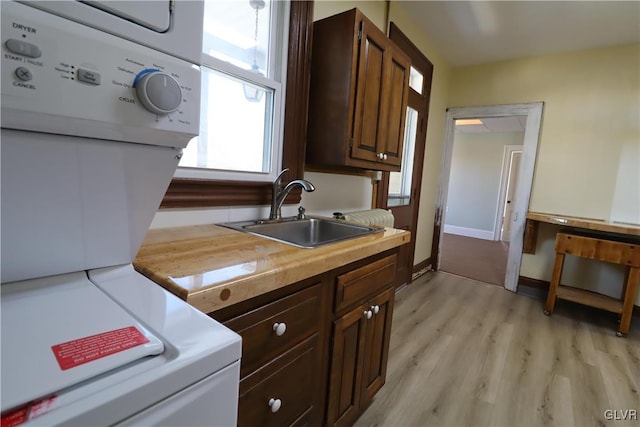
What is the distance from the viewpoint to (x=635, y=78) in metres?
2.66

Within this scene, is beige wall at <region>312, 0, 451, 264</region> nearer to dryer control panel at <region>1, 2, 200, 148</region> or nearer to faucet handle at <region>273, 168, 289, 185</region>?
faucet handle at <region>273, 168, 289, 185</region>

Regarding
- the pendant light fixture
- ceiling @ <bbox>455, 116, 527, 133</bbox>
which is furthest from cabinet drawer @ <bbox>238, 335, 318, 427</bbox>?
ceiling @ <bbox>455, 116, 527, 133</bbox>

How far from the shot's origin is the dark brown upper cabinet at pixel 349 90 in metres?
1.45

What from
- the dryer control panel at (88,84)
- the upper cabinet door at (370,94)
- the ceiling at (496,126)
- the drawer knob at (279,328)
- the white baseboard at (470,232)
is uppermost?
the ceiling at (496,126)

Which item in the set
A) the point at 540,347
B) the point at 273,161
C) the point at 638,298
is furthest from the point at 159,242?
the point at 638,298

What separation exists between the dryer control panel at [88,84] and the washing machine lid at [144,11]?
40mm

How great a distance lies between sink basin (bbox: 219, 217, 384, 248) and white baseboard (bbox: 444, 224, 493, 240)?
18.8 ft

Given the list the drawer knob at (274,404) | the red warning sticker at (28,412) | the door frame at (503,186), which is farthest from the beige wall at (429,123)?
the door frame at (503,186)

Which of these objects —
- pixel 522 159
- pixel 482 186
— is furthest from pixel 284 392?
pixel 482 186

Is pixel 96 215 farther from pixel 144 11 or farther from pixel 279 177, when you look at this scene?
pixel 279 177

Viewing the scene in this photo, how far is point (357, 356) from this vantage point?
122 centimetres

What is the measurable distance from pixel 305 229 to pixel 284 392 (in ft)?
2.62

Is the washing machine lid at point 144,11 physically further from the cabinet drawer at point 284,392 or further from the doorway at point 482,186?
the doorway at point 482,186

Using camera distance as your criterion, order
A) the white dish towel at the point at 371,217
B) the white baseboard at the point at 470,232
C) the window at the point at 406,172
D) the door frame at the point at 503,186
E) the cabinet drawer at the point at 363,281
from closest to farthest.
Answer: the cabinet drawer at the point at 363,281 < the white dish towel at the point at 371,217 < the window at the point at 406,172 < the door frame at the point at 503,186 < the white baseboard at the point at 470,232
